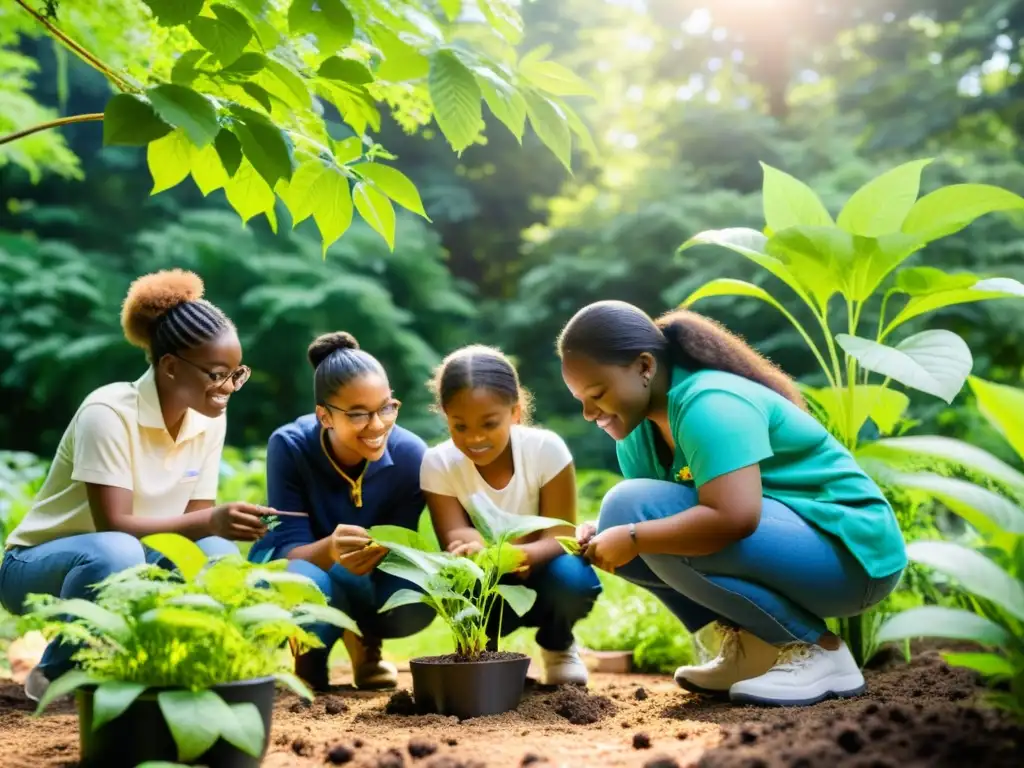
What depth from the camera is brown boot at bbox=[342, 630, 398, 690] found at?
105 inches

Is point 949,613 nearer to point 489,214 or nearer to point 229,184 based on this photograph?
point 229,184

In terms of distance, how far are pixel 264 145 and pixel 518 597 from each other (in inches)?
41.7

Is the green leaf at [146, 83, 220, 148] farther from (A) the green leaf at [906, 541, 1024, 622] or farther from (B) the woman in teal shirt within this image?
(A) the green leaf at [906, 541, 1024, 622]

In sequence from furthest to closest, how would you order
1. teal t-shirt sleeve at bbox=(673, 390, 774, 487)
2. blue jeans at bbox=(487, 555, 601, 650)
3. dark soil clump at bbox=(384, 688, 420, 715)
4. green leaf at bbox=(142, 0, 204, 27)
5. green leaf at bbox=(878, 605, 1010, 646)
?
blue jeans at bbox=(487, 555, 601, 650) → dark soil clump at bbox=(384, 688, 420, 715) → teal t-shirt sleeve at bbox=(673, 390, 774, 487) → green leaf at bbox=(142, 0, 204, 27) → green leaf at bbox=(878, 605, 1010, 646)

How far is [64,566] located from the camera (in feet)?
7.06

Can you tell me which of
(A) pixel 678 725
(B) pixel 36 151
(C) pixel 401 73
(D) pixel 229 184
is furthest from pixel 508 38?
(B) pixel 36 151

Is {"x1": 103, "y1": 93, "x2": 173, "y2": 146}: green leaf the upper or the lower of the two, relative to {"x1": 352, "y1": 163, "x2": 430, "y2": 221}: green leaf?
lower

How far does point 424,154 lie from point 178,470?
8.58 meters

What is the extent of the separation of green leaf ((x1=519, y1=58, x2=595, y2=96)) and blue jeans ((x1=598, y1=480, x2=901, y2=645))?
2.97ft

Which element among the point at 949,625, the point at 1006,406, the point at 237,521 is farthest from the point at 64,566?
the point at 1006,406

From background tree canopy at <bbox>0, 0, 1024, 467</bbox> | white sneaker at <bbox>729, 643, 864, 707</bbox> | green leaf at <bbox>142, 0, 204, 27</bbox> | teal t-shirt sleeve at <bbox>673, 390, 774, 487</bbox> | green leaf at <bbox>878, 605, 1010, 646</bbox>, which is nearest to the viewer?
green leaf at <bbox>878, 605, 1010, 646</bbox>

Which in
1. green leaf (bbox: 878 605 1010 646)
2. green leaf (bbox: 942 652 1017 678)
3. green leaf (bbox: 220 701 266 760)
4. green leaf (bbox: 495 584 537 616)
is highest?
green leaf (bbox: 495 584 537 616)

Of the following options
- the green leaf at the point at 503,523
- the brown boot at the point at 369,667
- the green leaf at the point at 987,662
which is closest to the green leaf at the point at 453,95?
the green leaf at the point at 503,523

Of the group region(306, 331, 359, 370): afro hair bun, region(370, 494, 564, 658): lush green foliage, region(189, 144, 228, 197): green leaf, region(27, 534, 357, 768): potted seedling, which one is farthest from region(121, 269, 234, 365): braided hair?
region(27, 534, 357, 768): potted seedling
